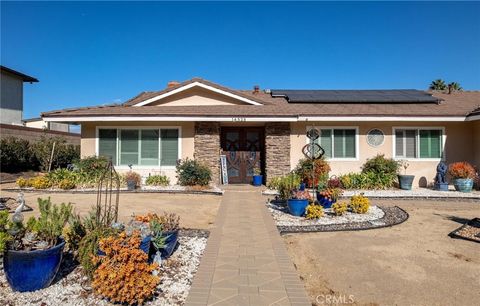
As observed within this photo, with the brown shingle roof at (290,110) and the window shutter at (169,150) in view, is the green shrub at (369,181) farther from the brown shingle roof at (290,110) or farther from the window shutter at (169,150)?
the window shutter at (169,150)

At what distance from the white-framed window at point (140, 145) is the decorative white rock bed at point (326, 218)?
610 cm

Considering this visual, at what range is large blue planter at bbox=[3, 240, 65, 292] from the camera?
3.57m

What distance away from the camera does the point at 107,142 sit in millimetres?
13023

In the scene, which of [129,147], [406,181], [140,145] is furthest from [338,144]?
[129,147]

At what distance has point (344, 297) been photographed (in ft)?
12.3

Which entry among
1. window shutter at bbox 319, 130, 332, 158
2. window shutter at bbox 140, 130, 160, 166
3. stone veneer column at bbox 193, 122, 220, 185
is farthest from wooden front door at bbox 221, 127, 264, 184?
window shutter at bbox 140, 130, 160, 166

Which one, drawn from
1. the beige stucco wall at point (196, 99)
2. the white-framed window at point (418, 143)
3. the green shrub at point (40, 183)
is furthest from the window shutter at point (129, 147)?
the white-framed window at point (418, 143)

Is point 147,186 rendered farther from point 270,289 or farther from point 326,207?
point 270,289

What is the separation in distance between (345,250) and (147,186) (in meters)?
9.03

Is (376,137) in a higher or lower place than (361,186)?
higher

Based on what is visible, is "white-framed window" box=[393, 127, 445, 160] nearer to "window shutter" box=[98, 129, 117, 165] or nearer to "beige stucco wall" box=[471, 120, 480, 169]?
"beige stucco wall" box=[471, 120, 480, 169]

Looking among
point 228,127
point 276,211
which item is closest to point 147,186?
point 228,127

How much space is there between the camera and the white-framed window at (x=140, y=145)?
42.6ft

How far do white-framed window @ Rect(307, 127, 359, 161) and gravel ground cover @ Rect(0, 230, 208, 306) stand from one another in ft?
30.6
